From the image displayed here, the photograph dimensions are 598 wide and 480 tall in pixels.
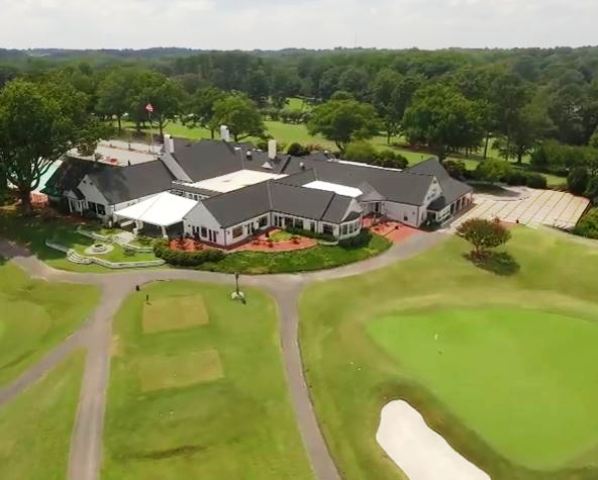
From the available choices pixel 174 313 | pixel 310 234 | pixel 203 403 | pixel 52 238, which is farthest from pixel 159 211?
pixel 203 403

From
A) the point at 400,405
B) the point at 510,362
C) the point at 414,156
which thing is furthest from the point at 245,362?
the point at 414,156

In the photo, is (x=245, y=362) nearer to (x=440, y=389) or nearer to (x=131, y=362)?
(x=131, y=362)

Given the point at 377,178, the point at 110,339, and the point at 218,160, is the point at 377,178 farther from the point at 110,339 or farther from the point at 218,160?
the point at 110,339

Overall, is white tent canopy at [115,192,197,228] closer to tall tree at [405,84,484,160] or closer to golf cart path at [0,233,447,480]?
golf cart path at [0,233,447,480]

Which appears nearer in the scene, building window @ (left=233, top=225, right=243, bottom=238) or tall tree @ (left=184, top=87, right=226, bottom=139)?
building window @ (left=233, top=225, right=243, bottom=238)

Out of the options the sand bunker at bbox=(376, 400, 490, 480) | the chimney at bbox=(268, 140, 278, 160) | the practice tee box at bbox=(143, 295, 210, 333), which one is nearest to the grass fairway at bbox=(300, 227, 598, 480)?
the sand bunker at bbox=(376, 400, 490, 480)
